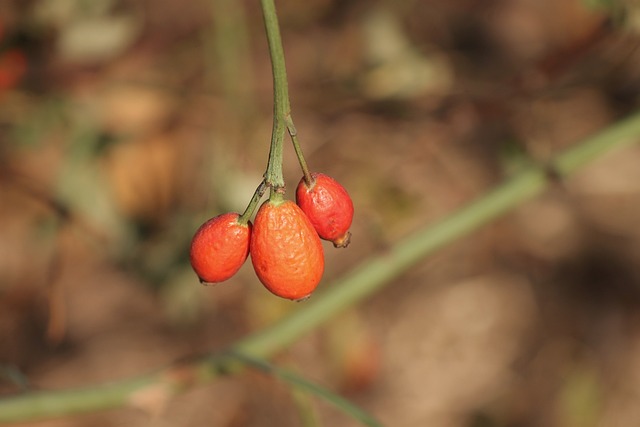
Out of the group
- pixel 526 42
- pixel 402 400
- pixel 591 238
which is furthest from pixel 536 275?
pixel 526 42

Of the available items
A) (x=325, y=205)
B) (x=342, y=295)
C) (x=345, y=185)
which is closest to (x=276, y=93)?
(x=325, y=205)

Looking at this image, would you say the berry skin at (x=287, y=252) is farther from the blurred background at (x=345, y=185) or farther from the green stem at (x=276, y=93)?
the blurred background at (x=345, y=185)

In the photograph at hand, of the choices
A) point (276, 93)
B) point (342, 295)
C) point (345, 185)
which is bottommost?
point (276, 93)

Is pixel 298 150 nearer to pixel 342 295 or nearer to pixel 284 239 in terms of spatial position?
pixel 284 239

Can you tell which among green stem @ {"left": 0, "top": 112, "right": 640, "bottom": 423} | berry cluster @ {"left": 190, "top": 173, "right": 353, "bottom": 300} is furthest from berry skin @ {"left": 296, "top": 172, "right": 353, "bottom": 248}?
green stem @ {"left": 0, "top": 112, "right": 640, "bottom": 423}

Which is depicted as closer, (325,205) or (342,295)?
(325,205)

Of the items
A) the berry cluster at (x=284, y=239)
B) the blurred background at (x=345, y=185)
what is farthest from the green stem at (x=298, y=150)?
the blurred background at (x=345, y=185)
